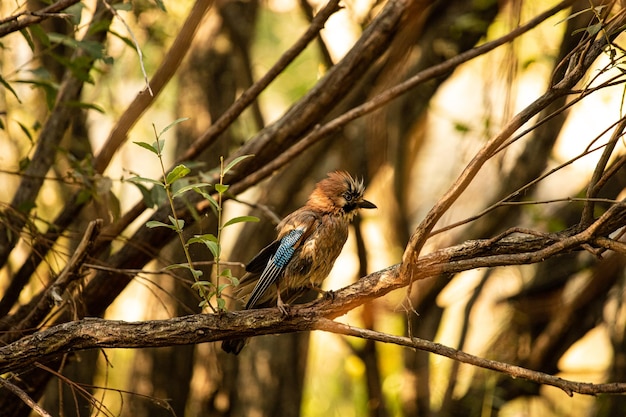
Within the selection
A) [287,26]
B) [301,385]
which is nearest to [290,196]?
[301,385]

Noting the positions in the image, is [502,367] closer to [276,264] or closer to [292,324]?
[292,324]

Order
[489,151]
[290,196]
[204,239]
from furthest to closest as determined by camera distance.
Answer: [290,196] → [204,239] → [489,151]

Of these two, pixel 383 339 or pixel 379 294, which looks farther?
pixel 379 294

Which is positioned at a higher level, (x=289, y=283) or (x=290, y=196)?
(x=290, y=196)

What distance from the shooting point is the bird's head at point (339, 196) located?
4.68 m

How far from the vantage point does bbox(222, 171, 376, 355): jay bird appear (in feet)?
13.4

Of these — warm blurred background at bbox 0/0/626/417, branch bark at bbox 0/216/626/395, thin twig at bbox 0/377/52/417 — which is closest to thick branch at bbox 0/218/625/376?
branch bark at bbox 0/216/626/395

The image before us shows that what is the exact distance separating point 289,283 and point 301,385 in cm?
296

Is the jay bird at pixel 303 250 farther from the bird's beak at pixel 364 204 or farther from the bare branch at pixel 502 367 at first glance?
the bare branch at pixel 502 367

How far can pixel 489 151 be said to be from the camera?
9.10ft

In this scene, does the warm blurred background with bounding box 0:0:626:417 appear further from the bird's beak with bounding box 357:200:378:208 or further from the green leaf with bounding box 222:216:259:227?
the green leaf with bounding box 222:216:259:227

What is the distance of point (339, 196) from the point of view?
15.5 feet

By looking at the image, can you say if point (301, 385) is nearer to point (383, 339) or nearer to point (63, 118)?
point (63, 118)

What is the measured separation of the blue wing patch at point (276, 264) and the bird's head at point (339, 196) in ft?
1.31
